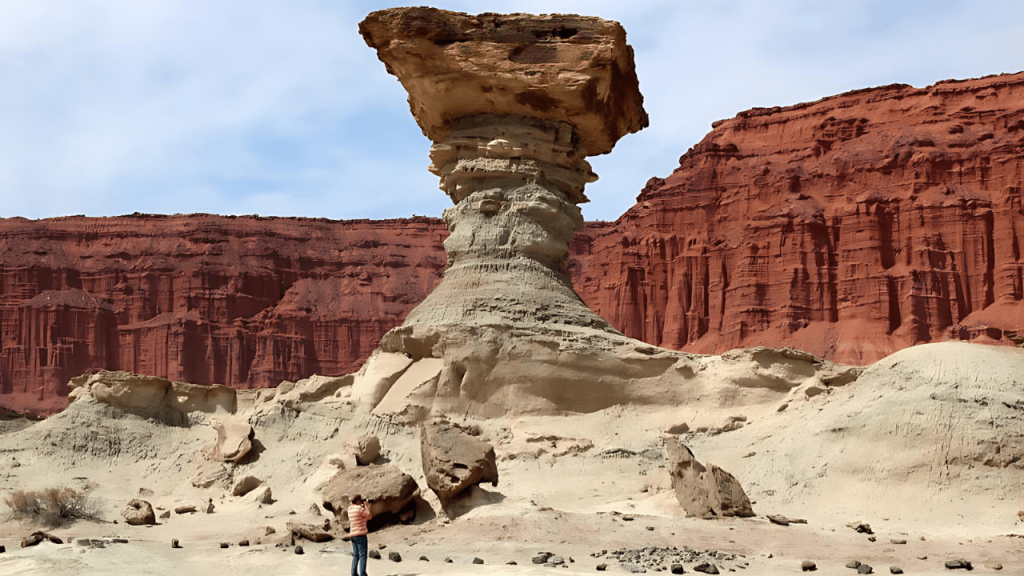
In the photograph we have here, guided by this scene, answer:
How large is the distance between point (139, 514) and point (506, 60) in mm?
8524

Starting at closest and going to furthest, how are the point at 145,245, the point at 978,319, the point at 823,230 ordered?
the point at 978,319 < the point at 823,230 < the point at 145,245

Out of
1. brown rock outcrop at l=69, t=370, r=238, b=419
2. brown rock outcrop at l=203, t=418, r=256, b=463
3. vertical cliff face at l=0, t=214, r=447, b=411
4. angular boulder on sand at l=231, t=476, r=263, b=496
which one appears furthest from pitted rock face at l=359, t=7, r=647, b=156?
vertical cliff face at l=0, t=214, r=447, b=411

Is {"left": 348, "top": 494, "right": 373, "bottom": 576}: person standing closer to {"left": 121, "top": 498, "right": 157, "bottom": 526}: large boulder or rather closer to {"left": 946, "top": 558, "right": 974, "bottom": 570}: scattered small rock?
{"left": 121, "top": 498, "right": 157, "bottom": 526}: large boulder

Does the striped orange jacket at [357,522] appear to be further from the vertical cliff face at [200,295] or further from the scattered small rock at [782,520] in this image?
the vertical cliff face at [200,295]

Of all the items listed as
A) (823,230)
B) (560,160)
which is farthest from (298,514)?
(823,230)

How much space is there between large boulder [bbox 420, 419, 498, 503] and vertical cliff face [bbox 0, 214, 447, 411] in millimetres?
56492

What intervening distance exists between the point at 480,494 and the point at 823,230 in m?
55.0

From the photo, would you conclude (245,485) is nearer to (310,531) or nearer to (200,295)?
(310,531)

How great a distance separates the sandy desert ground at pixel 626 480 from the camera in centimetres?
1072

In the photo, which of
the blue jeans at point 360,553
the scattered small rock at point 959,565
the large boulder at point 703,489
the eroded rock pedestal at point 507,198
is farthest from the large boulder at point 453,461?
the scattered small rock at point 959,565

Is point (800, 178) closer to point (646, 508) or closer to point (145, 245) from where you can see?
point (145, 245)

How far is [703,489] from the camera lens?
1242 cm

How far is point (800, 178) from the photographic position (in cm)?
6750

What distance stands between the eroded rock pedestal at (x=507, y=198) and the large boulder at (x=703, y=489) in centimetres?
371
